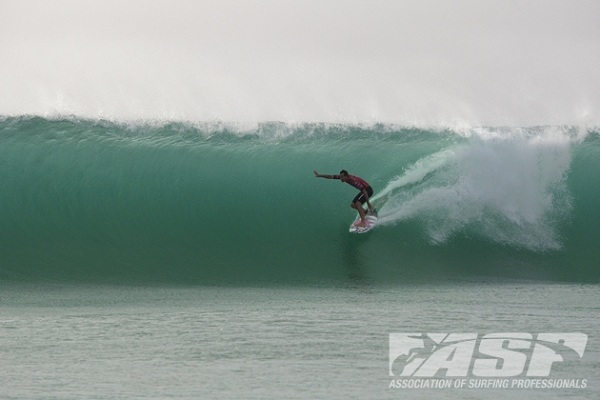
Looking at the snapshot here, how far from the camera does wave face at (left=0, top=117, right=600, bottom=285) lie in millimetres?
13320

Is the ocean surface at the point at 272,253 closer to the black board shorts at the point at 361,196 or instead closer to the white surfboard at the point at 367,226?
the white surfboard at the point at 367,226

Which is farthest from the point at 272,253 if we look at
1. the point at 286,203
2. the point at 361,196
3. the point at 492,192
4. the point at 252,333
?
the point at 252,333

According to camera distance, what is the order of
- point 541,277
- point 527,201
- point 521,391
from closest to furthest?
point 521,391 < point 541,277 < point 527,201

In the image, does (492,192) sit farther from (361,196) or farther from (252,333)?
(252,333)

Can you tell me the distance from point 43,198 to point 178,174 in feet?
7.83

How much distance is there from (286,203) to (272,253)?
184cm

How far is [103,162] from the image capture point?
16594 millimetres

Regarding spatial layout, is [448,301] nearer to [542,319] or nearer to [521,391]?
[542,319]

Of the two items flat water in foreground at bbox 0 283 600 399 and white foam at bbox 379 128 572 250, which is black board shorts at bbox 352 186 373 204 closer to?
white foam at bbox 379 128 572 250

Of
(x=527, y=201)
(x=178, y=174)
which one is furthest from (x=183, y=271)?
(x=527, y=201)

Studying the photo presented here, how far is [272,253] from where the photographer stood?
45.3 feet
